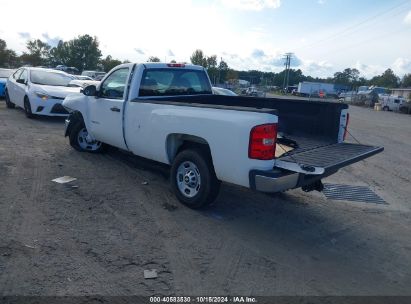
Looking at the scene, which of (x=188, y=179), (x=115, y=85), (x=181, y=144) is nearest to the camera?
(x=188, y=179)

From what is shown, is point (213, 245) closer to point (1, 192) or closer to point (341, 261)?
point (341, 261)

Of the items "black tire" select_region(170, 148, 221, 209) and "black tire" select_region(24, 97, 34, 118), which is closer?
"black tire" select_region(170, 148, 221, 209)

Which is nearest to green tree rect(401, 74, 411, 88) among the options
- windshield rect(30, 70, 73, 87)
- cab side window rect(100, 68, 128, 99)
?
windshield rect(30, 70, 73, 87)

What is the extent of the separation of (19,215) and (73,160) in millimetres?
2867

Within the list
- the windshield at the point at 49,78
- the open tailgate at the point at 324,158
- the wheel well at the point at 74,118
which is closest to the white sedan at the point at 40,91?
the windshield at the point at 49,78

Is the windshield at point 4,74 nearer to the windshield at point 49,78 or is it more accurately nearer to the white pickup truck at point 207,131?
the windshield at point 49,78

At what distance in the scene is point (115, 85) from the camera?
6.64m

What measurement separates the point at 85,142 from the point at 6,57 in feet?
209

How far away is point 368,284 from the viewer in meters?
3.64

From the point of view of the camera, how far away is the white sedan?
455 inches

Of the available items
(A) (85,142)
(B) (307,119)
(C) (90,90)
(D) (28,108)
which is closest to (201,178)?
(B) (307,119)

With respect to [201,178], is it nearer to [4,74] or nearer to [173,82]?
[173,82]

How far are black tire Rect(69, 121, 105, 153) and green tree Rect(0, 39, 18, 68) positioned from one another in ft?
201

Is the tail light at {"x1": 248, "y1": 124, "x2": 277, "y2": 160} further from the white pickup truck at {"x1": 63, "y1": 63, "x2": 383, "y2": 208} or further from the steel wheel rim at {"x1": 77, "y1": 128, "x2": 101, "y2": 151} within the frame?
the steel wheel rim at {"x1": 77, "y1": 128, "x2": 101, "y2": 151}
